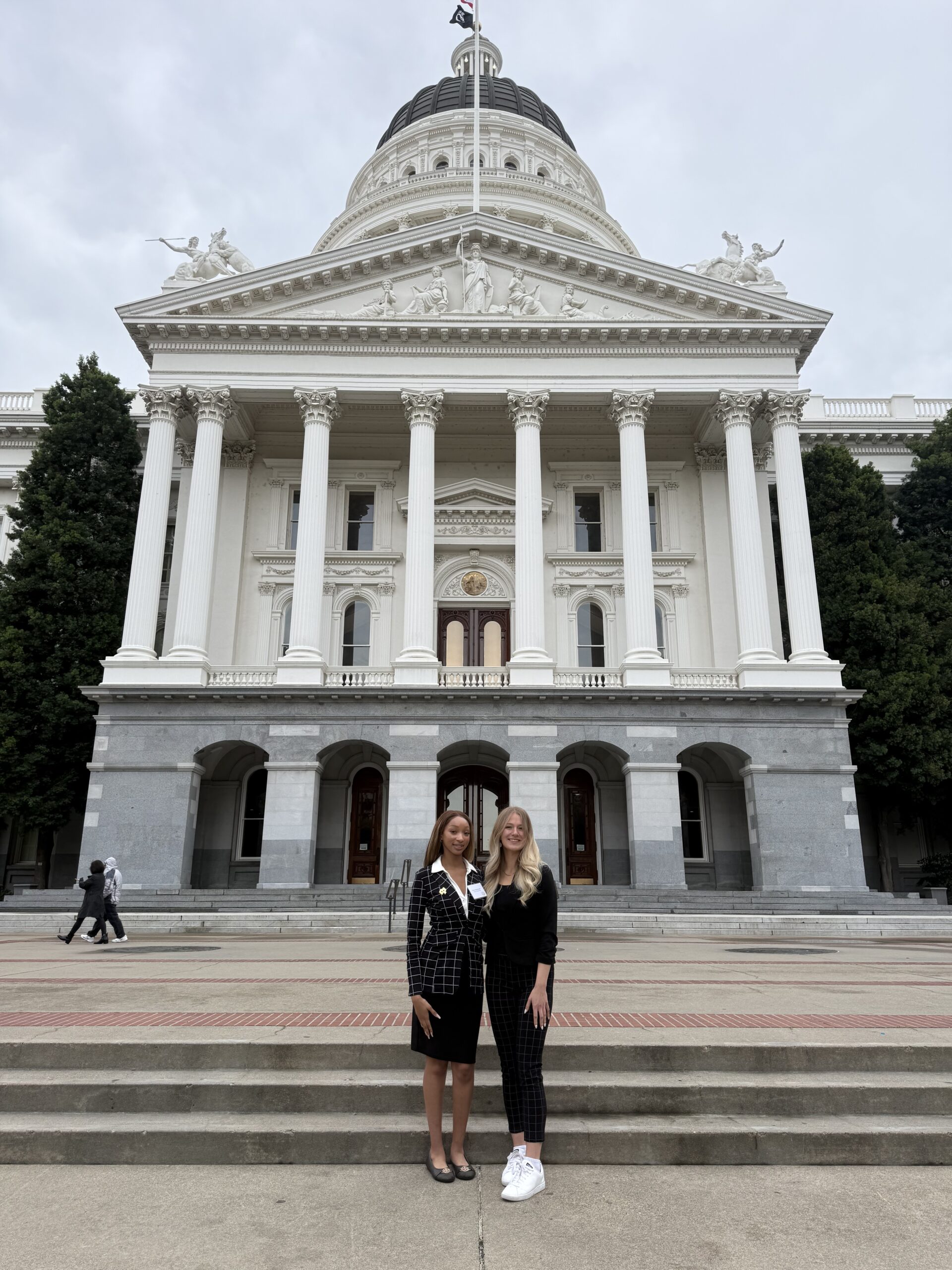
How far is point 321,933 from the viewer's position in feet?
65.5

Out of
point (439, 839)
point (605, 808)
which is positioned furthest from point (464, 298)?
point (439, 839)

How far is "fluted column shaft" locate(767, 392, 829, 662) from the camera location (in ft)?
94.5

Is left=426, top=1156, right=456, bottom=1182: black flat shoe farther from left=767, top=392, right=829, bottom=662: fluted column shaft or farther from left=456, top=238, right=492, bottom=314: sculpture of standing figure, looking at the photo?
left=456, top=238, right=492, bottom=314: sculpture of standing figure

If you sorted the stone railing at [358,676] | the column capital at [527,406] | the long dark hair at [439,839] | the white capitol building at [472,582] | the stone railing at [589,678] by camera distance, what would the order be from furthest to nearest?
1. the column capital at [527,406]
2. the stone railing at [589,678]
3. the stone railing at [358,676]
4. the white capitol building at [472,582]
5. the long dark hair at [439,839]

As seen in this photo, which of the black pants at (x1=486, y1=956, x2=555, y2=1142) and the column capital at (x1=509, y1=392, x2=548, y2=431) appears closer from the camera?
the black pants at (x1=486, y1=956, x2=555, y2=1142)

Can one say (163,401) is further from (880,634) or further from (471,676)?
(880,634)

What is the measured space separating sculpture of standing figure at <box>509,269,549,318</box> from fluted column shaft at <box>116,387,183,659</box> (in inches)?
471

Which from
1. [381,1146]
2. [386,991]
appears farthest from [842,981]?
[381,1146]

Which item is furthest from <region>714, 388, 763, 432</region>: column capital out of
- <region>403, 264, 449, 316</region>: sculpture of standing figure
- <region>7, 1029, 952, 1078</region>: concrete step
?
<region>7, 1029, 952, 1078</region>: concrete step

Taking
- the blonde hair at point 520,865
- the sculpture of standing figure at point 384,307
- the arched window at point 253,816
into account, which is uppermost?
the sculpture of standing figure at point 384,307

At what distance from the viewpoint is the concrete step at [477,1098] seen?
18.4 feet

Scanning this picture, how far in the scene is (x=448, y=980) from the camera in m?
5.05

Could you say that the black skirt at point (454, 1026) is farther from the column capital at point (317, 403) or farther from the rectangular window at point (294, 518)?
the rectangular window at point (294, 518)

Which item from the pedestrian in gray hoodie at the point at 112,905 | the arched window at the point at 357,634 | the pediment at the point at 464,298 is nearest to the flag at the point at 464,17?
the pediment at the point at 464,298
